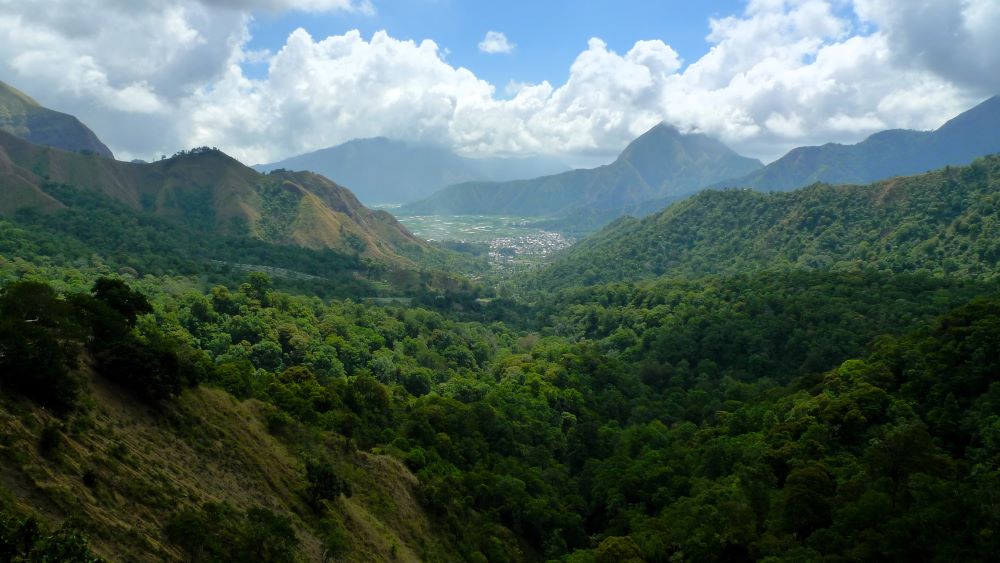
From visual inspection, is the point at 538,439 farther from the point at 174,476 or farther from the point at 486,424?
the point at 174,476

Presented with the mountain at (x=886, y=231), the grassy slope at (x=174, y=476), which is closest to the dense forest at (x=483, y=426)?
the grassy slope at (x=174, y=476)

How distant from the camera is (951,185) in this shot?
526 feet

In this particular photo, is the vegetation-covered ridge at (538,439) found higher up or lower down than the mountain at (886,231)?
lower down

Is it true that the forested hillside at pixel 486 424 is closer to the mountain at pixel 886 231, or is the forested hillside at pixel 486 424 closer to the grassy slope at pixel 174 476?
the grassy slope at pixel 174 476

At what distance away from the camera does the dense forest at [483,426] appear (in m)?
25.3

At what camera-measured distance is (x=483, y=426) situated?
207 ft

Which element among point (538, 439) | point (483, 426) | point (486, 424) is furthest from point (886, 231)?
point (483, 426)

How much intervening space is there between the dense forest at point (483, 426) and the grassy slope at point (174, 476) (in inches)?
4.6

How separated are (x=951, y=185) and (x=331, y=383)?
168 m

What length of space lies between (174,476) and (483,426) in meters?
37.8

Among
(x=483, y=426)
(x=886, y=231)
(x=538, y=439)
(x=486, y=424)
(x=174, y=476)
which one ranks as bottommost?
(x=538, y=439)

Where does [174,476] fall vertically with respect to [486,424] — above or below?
above

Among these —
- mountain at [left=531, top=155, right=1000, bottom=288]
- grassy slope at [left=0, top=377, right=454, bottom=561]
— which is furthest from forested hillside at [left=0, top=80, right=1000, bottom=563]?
mountain at [left=531, top=155, right=1000, bottom=288]

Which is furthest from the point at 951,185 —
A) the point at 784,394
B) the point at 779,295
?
the point at 784,394
